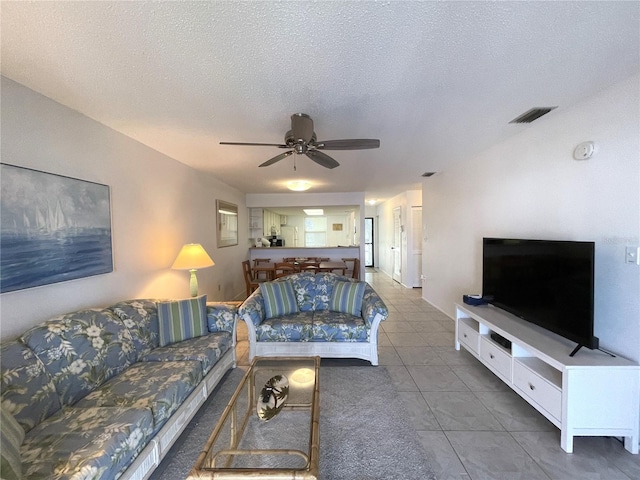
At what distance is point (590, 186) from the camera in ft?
6.64

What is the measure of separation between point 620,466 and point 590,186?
1844mm

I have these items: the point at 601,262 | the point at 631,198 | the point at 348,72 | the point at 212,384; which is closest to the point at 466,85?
the point at 348,72

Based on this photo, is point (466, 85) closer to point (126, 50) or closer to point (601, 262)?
point (601, 262)

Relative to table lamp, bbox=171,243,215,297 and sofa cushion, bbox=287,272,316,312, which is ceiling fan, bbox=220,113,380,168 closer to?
table lamp, bbox=171,243,215,297

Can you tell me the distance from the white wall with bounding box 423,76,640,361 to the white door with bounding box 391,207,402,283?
3549 millimetres

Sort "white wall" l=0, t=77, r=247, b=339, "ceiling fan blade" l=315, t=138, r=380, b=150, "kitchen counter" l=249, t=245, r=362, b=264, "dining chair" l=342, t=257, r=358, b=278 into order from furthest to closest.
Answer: "kitchen counter" l=249, t=245, r=362, b=264, "dining chair" l=342, t=257, r=358, b=278, "ceiling fan blade" l=315, t=138, r=380, b=150, "white wall" l=0, t=77, r=247, b=339

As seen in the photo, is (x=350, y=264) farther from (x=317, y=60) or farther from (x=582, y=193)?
(x=317, y=60)

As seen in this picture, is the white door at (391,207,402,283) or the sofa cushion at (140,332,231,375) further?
the white door at (391,207,402,283)

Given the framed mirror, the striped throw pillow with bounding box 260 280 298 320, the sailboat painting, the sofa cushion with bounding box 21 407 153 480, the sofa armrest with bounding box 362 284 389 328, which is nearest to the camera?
the sofa cushion with bounding box 21 407 153 480

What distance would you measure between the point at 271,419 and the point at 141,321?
139 cm

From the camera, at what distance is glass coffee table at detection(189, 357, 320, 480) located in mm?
1497

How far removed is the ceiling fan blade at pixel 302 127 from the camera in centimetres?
204

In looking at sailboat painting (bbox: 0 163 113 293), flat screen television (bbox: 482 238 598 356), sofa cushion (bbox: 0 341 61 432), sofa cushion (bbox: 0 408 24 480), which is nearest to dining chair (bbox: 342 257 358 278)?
flat screen television (bbox: 482 238 598 356)

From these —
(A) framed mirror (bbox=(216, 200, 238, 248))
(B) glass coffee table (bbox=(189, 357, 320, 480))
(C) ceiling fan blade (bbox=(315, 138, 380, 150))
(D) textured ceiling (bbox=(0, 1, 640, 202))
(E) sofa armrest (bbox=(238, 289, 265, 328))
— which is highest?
(D) textured ceiling (bbox=(0, 1, 640, 202))
